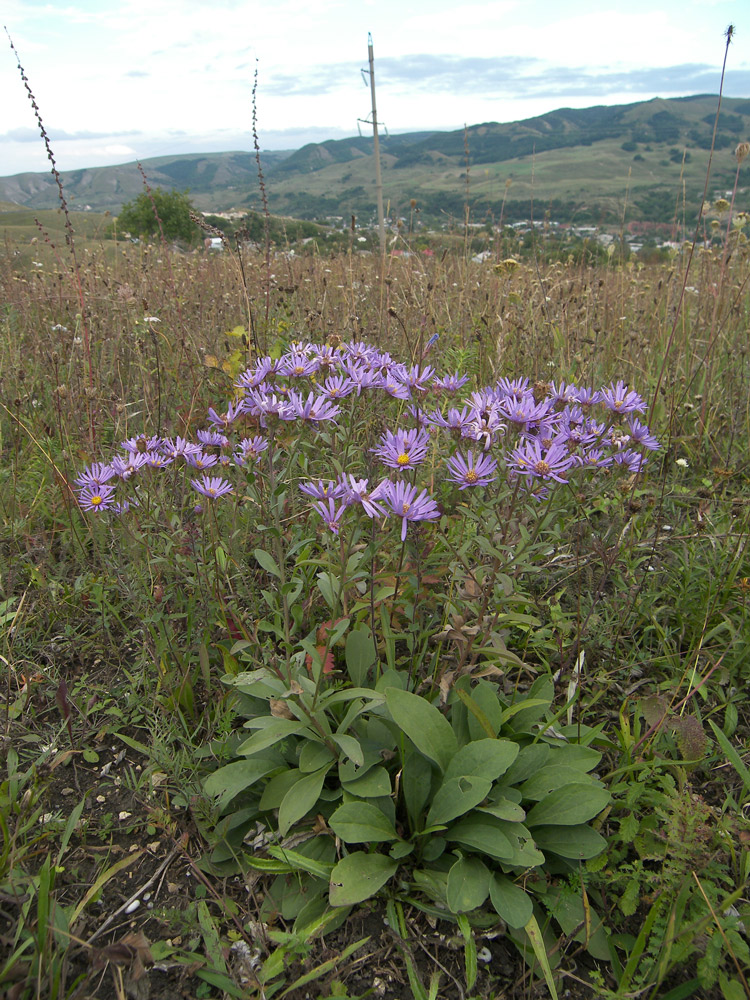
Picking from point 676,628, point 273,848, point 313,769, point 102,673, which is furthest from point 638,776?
point 102,673

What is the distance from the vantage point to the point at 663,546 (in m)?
2.43

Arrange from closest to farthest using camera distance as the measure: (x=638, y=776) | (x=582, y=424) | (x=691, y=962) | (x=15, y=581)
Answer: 1. (x=691, y=962)
2. (x=638, y=776)
3. (x=582, y=424)
4. (x=15, y=581)

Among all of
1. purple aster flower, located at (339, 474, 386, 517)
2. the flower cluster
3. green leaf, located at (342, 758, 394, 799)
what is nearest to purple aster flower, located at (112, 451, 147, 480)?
the flower cluster

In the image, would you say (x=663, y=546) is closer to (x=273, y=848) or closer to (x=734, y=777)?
(x=734, y=777)

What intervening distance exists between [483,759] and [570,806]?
0.25 m

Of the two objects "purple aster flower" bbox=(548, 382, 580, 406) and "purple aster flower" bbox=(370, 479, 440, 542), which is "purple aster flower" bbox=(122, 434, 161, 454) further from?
"purple aster flower" bbox=(548, 382, 580, 406)

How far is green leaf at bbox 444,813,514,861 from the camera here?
1.44m

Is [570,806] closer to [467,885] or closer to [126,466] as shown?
[467,885]

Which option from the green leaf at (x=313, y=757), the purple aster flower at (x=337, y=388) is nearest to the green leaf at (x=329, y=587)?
the green leaf at (x=313, y=757)

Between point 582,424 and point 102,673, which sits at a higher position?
point 582,424

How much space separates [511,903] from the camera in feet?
4.67

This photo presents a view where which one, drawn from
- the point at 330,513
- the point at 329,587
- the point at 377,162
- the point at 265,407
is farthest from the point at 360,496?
the point at 377,162

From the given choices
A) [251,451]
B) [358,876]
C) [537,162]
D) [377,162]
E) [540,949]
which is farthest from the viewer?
[537,162]

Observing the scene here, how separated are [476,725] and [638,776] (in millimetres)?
466
